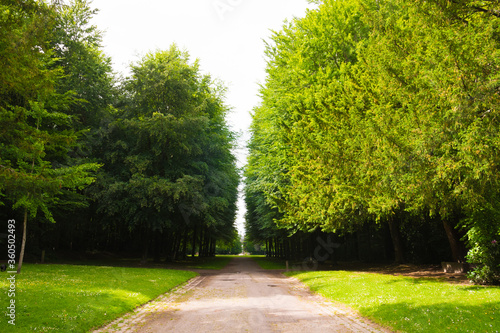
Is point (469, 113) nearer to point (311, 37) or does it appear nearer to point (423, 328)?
point (423, 328)

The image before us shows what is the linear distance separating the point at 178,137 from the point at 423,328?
75.6 feet

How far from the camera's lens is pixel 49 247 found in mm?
29953

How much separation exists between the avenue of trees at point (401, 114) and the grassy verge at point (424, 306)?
283 cm

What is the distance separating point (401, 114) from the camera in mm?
11297

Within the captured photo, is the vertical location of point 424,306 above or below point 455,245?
below

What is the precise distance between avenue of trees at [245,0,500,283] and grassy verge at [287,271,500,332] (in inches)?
111

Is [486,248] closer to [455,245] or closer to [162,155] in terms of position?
[455,245]

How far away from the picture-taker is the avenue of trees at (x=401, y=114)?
800cm

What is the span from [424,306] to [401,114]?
6356mm

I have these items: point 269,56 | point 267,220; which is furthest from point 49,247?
point 269,56

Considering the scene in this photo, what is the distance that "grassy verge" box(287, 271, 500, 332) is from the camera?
7609 mm

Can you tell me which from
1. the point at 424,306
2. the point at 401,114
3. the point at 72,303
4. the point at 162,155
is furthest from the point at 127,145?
the point at 424,306

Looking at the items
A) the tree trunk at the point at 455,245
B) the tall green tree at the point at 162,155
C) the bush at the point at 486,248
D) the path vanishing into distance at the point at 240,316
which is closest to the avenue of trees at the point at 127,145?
the tall green tree at the point at 162,155

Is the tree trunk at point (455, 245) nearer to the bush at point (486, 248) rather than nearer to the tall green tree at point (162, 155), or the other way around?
the bush at point (486, 248)
